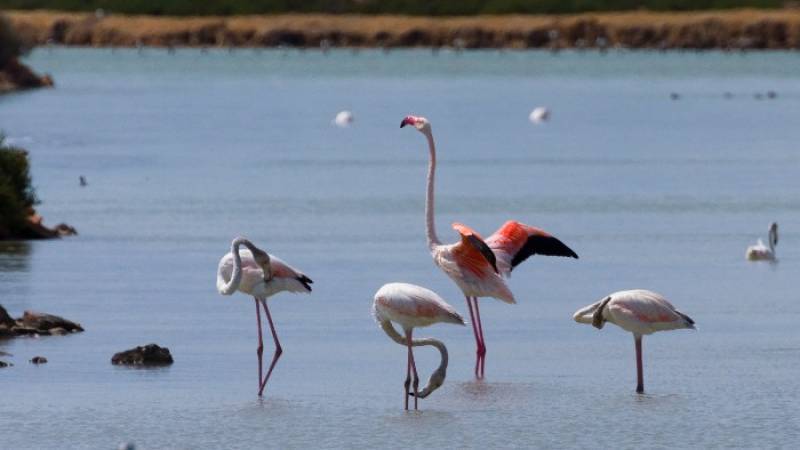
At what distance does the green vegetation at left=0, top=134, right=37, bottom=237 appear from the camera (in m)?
23.8

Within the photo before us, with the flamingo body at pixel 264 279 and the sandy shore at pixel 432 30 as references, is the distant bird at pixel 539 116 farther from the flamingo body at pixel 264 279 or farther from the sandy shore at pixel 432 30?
the sandy shore at pixel 432 30

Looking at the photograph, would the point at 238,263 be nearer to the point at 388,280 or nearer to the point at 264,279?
the point at 264,279

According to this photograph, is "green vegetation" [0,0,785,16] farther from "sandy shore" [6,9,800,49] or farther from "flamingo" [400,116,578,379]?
"flamingo" [400,116,578,379]

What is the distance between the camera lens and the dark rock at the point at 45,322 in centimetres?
1656

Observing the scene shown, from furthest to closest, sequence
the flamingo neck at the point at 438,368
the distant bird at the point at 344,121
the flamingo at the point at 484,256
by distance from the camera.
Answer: the distant bird at the point at 344,121 < the flamingo at the point at 484,256 < the flamingo neck at the point at 438,368

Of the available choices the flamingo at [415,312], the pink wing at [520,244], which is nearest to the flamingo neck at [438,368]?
the flamingo at [415,312]

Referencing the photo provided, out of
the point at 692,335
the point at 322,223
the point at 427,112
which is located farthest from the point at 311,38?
the point at 692,335

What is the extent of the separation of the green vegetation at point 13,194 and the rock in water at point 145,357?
8.63 m

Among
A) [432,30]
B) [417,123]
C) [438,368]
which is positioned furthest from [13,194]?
[432,30]

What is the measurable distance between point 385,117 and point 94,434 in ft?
158

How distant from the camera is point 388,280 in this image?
20.0m

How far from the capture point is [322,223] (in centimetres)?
2650

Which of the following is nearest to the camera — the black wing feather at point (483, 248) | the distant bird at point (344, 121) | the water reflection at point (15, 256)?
the black wing feather at point (483, 248)

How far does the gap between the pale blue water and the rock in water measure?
180 mm
